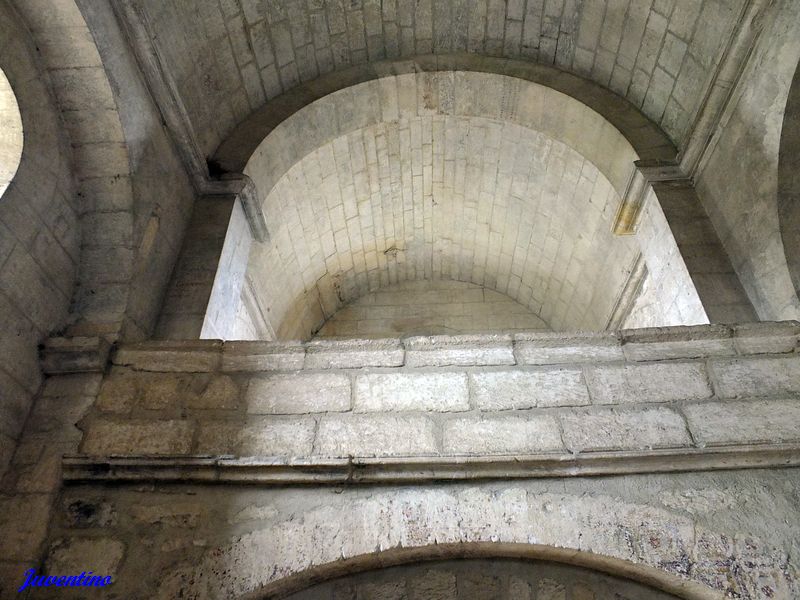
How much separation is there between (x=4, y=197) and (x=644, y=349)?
319cm

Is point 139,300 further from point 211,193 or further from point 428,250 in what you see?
point 428,250

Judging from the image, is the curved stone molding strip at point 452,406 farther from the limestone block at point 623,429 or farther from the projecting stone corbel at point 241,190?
the projecting stone corbel at point 241,190

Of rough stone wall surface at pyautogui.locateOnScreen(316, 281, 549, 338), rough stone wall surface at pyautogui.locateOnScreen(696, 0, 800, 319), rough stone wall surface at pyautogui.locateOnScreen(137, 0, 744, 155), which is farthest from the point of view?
rough stone wall surface at pyautogui.locateOnScreen(316, 281, 549, 338)

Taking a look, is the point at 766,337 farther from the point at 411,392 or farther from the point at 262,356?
the point at 262,356

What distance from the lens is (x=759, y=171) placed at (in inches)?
138

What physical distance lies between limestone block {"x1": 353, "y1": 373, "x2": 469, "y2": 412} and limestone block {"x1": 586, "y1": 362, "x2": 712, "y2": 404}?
642 mm

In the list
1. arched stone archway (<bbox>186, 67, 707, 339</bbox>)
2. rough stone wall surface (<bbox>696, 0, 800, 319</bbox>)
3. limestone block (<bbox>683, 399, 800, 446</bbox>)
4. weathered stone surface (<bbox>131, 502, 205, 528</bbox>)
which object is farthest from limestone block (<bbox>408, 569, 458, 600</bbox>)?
rough stone wall surface (<bbox>696, 0, 800, 319</bbox>)

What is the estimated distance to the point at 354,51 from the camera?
485cm

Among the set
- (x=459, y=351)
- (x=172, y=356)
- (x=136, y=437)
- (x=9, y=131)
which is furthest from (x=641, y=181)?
(x=9, y=131)

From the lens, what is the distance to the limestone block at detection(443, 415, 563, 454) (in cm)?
253

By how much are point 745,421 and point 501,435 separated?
110 cm

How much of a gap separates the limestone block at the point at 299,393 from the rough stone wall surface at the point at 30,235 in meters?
1.04

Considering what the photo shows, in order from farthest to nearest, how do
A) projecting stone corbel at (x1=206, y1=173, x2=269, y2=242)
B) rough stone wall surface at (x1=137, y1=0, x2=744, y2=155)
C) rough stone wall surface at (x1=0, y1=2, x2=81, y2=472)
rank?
1. projecting stone corbel at (x1=206, y1=173, x2=269, y2=242)
2. rough stone wall surface at (x1=137, y1=0, x2=744, y2=155)
3. rough stone wall surface at (x1=0, y1=2, x2=81, y2=472)
